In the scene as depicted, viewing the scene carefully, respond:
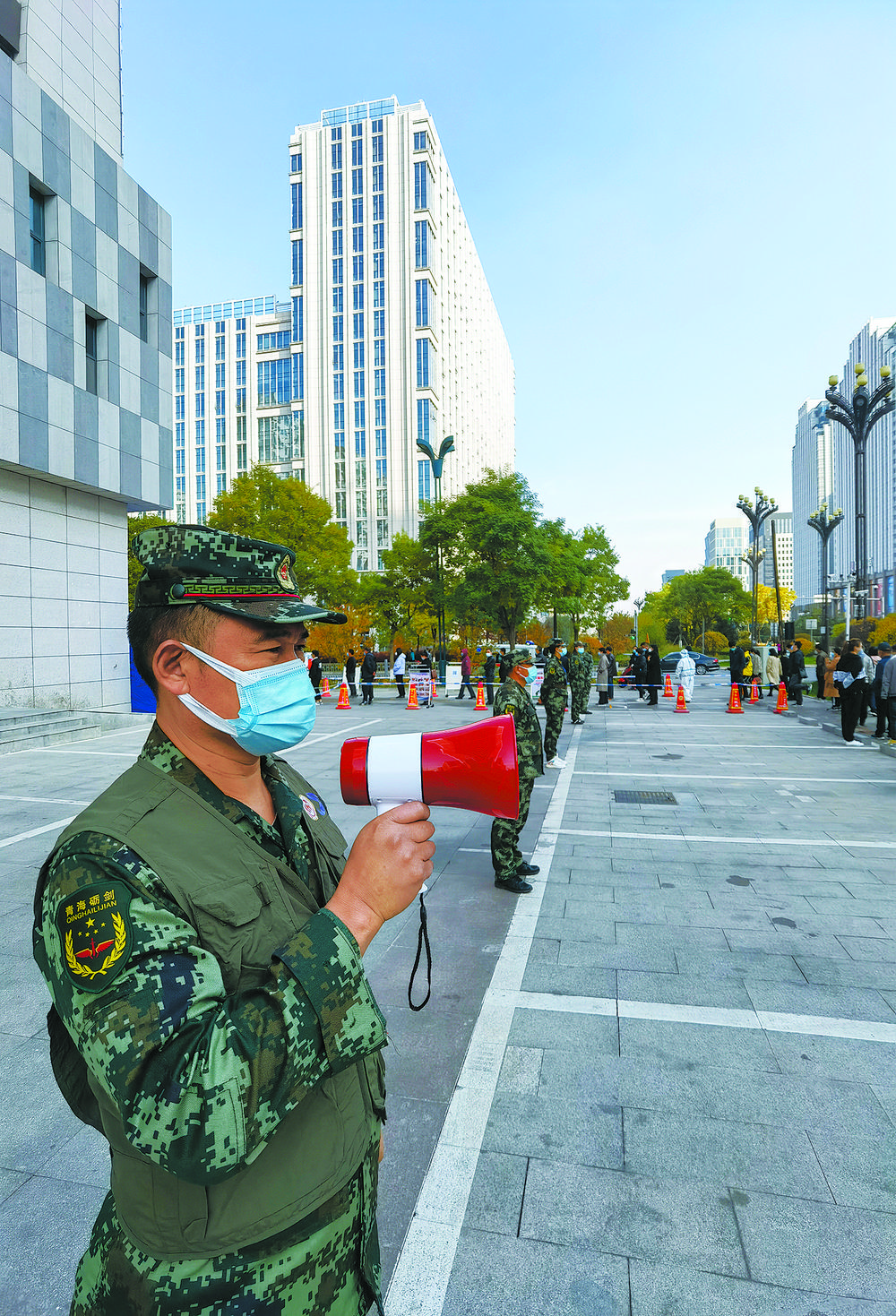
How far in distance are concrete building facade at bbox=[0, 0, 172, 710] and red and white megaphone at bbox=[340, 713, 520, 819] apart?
16.9m

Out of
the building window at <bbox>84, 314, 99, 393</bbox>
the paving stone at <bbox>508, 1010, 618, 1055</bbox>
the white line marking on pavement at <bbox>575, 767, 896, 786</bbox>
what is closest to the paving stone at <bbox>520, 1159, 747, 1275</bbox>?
the paving stone at <bbox>508, 1010, 618, 1055</bbox>

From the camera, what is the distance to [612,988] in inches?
170

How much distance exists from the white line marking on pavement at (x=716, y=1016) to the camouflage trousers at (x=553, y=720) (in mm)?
6280

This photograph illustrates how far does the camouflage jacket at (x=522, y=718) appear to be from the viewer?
20.2ft

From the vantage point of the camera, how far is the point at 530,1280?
2.41m

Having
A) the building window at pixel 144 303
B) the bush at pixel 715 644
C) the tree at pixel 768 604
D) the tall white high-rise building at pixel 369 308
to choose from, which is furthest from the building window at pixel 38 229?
the tree at pixel 768 604

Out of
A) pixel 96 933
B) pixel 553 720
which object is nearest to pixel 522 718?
pixel 553 720

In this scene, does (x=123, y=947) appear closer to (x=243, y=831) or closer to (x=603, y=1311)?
(x=243, y=831)

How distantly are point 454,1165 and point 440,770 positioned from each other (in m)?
2.08

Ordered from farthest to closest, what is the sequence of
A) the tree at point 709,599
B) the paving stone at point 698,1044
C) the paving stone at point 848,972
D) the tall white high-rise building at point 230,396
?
the tall white high-rise building at point 230,396, the tree at point 709,599, the paving stone at point 848,972, the paving stone at point 698,1044

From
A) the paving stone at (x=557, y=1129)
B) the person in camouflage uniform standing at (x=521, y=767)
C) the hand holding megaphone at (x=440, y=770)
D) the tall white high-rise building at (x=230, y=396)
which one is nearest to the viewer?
the hand holding megaphone at (x=440, y=770)

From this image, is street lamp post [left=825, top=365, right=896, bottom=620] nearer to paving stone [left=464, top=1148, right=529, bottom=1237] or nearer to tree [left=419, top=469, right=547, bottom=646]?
tree [left=419, top=469, right=547, bottom=646]

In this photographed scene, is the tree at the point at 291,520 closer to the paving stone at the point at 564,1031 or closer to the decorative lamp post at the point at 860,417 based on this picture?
the decorative lamp post at the point at 860,417

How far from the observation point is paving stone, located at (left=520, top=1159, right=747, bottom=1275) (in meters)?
2.52
